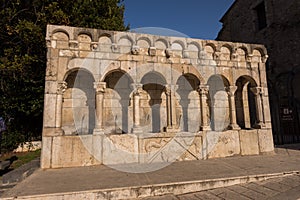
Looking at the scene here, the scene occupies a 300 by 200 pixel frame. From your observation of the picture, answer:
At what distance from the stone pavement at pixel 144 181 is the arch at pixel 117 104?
1.57m

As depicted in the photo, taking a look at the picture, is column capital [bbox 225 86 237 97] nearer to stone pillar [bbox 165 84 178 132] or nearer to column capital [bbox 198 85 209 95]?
column capital [bbox 198 85 209 95]

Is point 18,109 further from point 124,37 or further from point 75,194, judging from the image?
point 75,194

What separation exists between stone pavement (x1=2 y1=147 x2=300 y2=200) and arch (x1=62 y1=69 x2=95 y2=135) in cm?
139

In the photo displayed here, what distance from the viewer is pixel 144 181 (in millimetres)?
3332

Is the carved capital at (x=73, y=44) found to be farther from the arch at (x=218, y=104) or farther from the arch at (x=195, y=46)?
the arch at (x=218, y=104)

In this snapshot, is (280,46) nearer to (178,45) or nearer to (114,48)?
(178,45)

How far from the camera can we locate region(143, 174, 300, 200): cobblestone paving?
2.88 metres

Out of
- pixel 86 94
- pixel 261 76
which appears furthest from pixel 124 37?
pixel 261 76

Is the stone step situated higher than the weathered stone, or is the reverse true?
the weathered stone

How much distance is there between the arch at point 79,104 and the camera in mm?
5406

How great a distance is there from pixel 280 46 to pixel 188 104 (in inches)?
406

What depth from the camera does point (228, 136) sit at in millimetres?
5617

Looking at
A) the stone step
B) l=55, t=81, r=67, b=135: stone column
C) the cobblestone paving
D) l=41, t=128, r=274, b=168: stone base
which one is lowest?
the cobblestone paving

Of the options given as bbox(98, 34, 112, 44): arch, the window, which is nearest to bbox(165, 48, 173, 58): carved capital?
bbox(98, 34, 112, 44): arch
